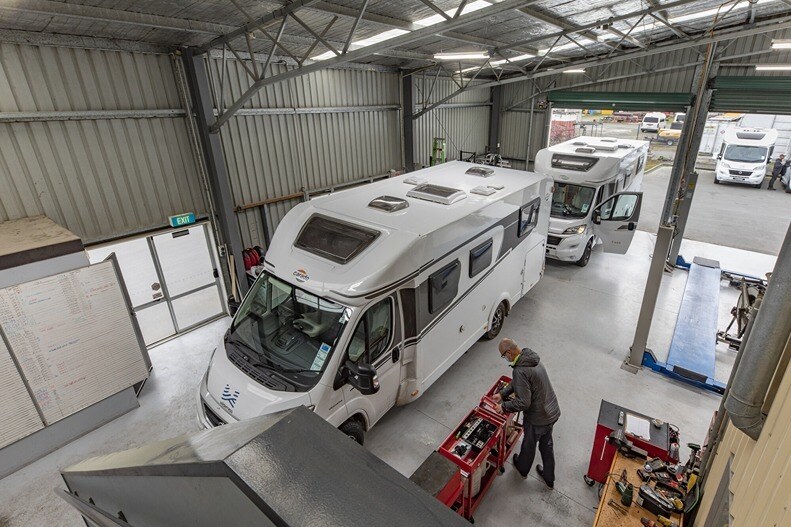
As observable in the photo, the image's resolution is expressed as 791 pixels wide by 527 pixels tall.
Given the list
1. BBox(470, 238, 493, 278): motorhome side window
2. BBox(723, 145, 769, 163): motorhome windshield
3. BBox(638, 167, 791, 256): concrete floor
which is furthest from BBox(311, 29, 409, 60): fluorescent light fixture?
BBox(723, 145, 769, 163): motorhome windshield

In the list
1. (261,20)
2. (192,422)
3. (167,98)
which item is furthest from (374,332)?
(167,98)

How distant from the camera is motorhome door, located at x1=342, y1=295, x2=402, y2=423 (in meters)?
4.28

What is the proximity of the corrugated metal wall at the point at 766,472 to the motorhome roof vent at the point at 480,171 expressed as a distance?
5.54m

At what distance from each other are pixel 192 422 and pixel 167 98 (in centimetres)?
521

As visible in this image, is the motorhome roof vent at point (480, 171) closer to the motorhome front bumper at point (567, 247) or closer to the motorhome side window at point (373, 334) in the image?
the motorhome front bumper at point (567, 247)

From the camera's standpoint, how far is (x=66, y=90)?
5.54 m

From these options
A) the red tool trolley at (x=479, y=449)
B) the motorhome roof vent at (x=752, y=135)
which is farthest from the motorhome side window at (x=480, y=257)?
the motorhome roof vent at (x=752, y=135)

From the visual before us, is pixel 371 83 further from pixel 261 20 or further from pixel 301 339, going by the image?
pixel 301 339

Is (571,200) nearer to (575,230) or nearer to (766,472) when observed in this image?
(575,230)

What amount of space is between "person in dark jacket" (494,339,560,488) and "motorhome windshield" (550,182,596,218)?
655cm

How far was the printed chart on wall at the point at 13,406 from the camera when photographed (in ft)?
15.1

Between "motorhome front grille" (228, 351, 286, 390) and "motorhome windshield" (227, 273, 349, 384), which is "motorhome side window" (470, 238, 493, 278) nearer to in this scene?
"motorhome windshield" (227, 273, 349, 384)

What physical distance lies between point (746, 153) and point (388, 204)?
2027cm

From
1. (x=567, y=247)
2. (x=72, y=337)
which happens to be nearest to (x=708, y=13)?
(x=567, y=247)
